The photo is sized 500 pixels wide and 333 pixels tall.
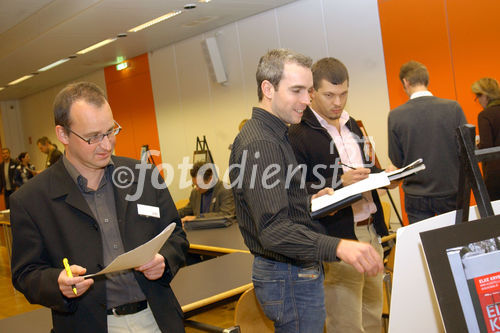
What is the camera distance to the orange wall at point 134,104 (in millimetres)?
11016

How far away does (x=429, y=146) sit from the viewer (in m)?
3.60

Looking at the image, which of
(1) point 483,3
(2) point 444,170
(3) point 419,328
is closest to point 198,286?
(3) point 419,328

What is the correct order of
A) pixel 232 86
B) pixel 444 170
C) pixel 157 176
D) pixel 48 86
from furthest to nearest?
pixel 48 86 < pixel 232 86 < pixel 444 170 < pixel 157 176

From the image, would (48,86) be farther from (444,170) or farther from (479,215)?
(479,215)

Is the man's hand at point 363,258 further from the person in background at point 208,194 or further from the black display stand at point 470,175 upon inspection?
the person in background at point 208,194

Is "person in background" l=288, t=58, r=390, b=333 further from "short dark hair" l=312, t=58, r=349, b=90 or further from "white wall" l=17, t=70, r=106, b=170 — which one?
"white wall" l=17, t=70, r=106, b=170

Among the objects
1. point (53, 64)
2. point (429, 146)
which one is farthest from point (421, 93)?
point (53, 64)

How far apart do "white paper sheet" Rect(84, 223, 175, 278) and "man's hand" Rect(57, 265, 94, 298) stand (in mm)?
21

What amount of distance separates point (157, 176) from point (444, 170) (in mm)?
2343

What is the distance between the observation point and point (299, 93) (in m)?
1.99

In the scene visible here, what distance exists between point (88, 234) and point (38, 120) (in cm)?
1430

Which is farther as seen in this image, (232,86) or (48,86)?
(48,86)

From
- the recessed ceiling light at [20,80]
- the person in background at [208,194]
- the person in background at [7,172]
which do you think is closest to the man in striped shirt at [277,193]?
the person in background at [208,194]

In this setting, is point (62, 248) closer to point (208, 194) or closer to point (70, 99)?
point (70, 99)
